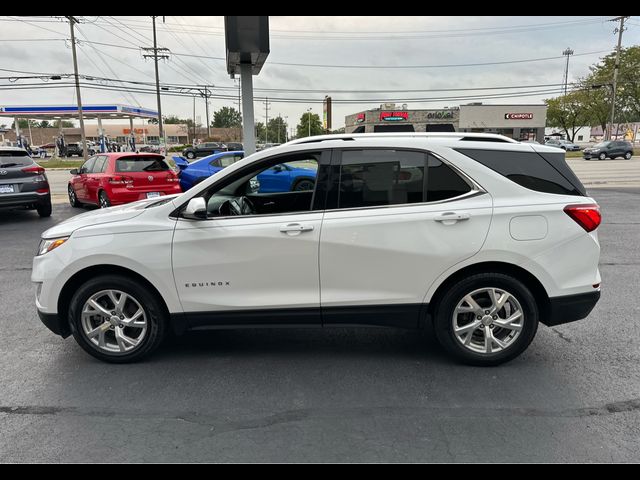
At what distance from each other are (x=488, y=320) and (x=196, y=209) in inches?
95.3

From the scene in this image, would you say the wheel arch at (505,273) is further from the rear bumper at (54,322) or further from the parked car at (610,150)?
the parked car at (610,150)

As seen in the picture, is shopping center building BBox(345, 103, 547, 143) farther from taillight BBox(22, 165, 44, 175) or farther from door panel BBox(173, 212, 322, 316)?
door panel BBox(173, 212, 322, 316)

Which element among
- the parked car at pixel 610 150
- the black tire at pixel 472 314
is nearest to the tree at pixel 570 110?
the parked car at pixel 610 150

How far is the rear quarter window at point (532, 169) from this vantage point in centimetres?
372

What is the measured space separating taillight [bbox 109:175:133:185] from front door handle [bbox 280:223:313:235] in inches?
334

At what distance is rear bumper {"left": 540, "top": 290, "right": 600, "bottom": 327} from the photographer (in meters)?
3.69

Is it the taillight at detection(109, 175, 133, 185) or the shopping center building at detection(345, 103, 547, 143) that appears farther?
the shopping center building at detection(345, 103, 547, 143)

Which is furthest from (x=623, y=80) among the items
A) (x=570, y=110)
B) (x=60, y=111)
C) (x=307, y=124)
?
(x=60, y=111)

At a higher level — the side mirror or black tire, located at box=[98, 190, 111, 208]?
the side mirror

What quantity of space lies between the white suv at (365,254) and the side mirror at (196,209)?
1 cm

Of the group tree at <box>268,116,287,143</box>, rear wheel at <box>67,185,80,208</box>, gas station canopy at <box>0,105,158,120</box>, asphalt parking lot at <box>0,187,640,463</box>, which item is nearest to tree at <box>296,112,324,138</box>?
tree at <box>268,116,287,143</box>
